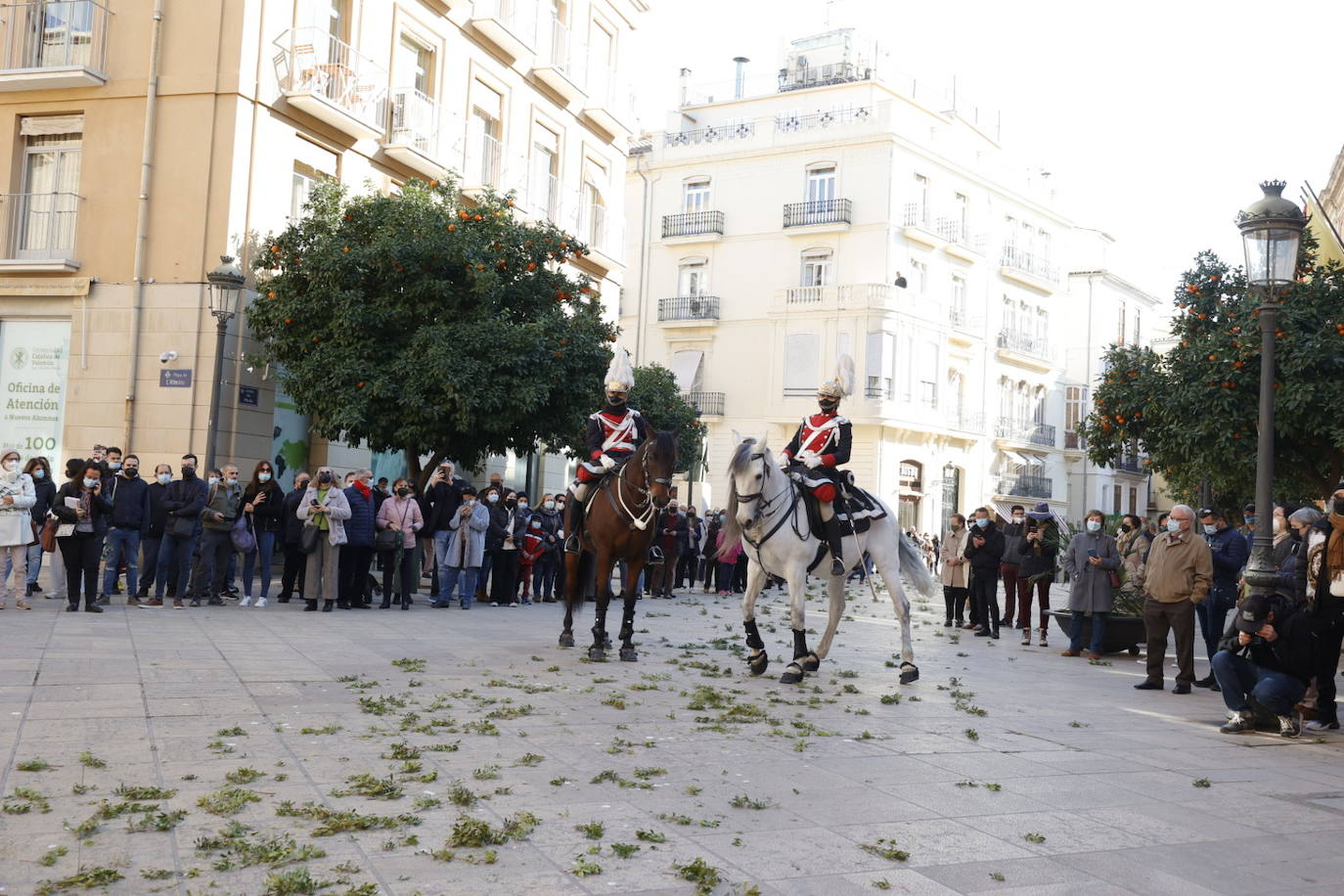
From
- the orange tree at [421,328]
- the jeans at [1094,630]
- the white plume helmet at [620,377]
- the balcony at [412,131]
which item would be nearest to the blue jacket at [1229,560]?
the jeans at [1094,630]

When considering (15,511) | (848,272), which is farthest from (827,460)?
(848,272)

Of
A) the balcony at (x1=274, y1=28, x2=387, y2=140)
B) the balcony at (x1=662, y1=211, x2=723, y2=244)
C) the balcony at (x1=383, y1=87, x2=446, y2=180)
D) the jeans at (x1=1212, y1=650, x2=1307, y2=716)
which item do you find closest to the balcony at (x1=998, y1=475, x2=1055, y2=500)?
the balcony at (x1=662, y1=211, x2=723, y2=244)

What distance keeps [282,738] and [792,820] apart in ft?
10.1

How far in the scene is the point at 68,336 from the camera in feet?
70.8

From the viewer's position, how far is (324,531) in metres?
17.0

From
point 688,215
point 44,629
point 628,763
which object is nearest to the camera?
point 628,763

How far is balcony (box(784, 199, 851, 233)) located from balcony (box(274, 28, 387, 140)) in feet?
83.8

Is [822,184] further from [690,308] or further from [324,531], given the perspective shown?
[324,531]

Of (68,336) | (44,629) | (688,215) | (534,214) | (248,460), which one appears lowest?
(44,629)

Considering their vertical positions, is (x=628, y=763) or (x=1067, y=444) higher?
(x=1067, y=444)

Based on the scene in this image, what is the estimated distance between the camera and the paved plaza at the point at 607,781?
4.93m

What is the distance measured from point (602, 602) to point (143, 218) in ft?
43.8

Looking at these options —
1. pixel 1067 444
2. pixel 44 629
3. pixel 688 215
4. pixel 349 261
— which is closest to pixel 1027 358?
pixel 1067 444

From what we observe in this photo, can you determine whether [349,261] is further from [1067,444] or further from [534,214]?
[1067,444]
